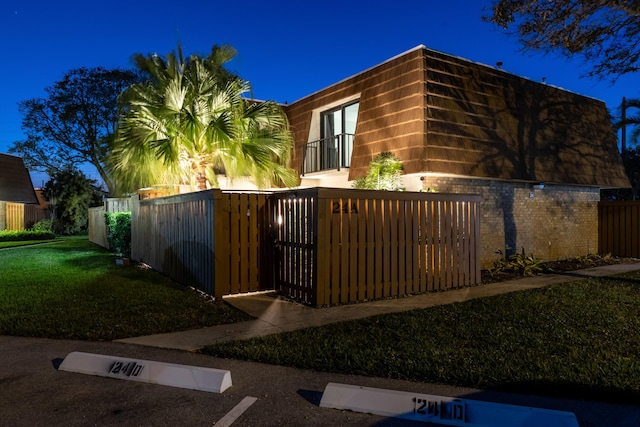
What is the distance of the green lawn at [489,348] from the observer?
3.95 meters

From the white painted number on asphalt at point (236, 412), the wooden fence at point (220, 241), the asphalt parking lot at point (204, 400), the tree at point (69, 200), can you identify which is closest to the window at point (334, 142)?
the wooden fence at point (220, 241)

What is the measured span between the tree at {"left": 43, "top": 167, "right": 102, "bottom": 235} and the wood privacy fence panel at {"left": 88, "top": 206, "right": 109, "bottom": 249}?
816 cm


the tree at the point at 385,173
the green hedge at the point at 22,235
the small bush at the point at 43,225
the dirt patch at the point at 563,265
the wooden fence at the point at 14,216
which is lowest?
the dirt patch at the point at 563,265

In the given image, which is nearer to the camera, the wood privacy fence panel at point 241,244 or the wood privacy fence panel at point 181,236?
the wood privacy fence panel at point 241,244

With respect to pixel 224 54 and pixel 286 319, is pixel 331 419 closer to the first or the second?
pixel 286 319

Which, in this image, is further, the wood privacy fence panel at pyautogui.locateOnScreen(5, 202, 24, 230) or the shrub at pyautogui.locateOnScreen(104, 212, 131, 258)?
the wood privacy fence panel at pyautogui.locateOnScreen(5, 202, 24, 230)

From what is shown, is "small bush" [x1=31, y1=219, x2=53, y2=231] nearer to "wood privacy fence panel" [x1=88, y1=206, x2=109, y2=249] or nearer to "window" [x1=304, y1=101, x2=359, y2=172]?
"wood privacy fence panel" [x1=88, y1=206, x2=109, y2=249]

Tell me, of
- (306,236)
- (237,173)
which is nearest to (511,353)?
(306,236)

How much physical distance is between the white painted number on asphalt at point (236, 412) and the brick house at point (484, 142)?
7.76 meters

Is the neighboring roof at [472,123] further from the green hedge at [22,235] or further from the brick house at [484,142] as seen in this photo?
the green hedge at [22,235]

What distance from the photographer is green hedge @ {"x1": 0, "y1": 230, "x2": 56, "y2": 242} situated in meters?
22.5

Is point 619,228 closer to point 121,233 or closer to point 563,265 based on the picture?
point 563,265

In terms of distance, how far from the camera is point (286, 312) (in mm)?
6750

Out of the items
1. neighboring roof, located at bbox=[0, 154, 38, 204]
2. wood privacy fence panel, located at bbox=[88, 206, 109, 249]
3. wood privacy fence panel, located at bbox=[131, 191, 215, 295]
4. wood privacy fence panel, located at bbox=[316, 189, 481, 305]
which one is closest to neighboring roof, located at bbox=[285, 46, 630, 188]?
wood privacy fence panel, located at bbox=[316, 189, 481, 305]
